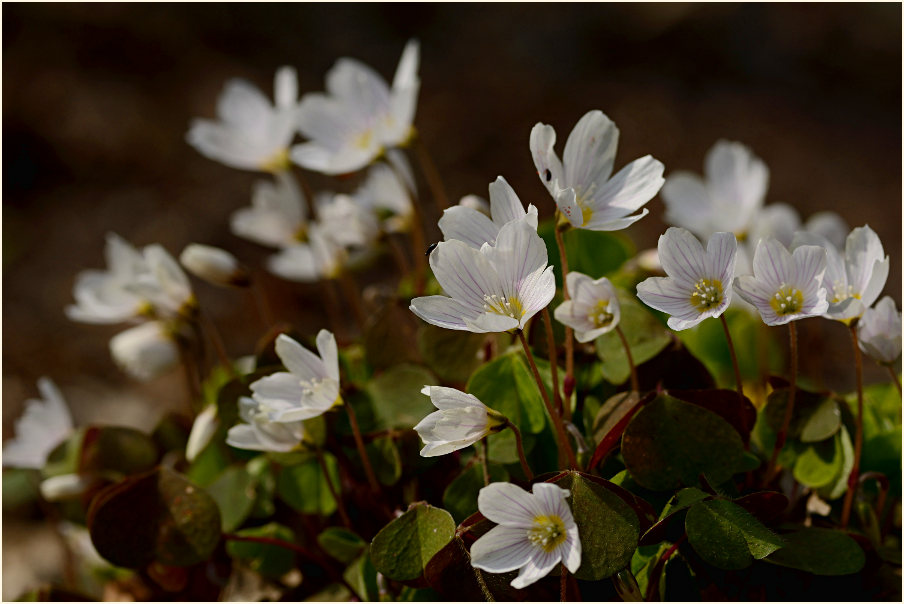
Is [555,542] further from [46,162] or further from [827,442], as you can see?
[46,162]

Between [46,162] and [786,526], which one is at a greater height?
[786,526]

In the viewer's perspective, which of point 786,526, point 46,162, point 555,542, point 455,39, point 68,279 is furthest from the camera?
point 455,39

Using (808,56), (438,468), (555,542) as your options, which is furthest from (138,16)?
(555,542)

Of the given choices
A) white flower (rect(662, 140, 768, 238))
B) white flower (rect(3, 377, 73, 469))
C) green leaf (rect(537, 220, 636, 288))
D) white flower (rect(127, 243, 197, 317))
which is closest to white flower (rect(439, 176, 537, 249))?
green leaf (rect(537, 220, 636, 288))

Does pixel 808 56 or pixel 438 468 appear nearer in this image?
pixel 438 468

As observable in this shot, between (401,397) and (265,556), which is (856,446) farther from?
(265,556)

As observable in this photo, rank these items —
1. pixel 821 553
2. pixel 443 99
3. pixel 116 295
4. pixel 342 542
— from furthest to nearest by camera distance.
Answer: pixel 443 99 → pixel 116 295 → pixel 342 542 → pixel 821 553

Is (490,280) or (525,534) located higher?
(490,280)

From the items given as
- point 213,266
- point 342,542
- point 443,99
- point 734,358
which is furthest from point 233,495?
point 443,99

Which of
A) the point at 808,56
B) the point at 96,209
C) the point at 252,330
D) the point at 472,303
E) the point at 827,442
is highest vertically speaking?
the point at 472,303
